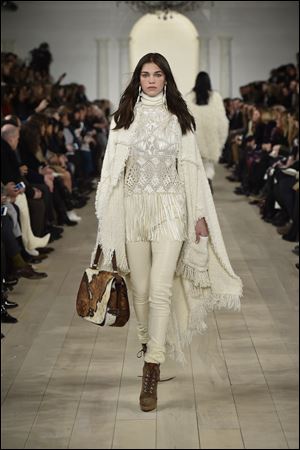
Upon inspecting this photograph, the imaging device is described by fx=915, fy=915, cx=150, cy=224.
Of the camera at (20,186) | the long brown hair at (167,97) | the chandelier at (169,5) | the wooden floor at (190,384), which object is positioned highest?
the chandelier at (169,5)

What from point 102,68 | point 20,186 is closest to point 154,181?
point 20,186

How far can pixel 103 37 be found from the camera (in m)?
19.2

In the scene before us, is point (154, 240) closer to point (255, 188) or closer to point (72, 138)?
point (255, 188)

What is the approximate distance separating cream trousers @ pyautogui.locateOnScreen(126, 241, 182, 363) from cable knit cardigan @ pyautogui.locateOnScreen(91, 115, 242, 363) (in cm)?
2

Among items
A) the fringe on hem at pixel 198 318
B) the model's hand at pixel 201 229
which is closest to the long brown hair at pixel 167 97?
the model's hand at pixel 201 229

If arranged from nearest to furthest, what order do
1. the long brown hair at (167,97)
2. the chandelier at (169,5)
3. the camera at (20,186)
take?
the long brown hair at (167,97) < the camera at (20,186) < the chandelier at (169,5)

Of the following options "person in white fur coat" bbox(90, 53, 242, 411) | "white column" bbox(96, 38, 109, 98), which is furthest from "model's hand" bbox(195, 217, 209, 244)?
"white column" bbox(96, 38, 109, 98)

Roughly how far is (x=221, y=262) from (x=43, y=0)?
18722 millimetres

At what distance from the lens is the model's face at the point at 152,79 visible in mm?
1433

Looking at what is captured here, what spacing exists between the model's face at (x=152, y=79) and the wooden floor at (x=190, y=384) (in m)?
0.28

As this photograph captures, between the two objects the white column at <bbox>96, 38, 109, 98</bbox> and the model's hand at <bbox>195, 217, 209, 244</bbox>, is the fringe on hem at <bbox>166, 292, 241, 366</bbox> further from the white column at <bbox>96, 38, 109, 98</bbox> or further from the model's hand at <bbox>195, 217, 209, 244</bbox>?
the white column at <bbox>96, 38, 109, 98</bbox>

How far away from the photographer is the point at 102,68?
1917 cm

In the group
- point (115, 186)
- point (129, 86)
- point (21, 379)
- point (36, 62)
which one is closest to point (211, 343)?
point (115, 186)

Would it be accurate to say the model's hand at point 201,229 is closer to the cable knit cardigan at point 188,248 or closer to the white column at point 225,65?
the cable knit cardigan at point 188,248
